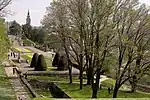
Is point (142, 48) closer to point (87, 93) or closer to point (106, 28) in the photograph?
point (106, 28)

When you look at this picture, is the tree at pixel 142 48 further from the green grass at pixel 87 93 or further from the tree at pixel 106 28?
the green grass at pixel 87 93

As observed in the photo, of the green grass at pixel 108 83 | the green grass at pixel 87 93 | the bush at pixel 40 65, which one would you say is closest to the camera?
the green grass at pixel 87 93

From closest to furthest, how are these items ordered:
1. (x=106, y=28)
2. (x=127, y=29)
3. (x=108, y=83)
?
(x=106, y=28), (x=127, y=29), (x=108, y=83)

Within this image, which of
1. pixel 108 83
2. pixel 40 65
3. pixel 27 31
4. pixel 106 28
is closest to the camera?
pixel 106 28

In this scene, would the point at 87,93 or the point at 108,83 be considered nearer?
the point at 87,93

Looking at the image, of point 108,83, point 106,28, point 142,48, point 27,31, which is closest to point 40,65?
point 108,83

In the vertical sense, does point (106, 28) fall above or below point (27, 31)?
below

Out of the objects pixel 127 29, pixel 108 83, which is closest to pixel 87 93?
pixel 127 29

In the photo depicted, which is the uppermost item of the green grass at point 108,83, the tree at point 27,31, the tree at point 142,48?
the tree at point 27,31

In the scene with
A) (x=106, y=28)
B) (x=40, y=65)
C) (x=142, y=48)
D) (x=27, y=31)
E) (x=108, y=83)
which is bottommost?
(x=108, y=83)

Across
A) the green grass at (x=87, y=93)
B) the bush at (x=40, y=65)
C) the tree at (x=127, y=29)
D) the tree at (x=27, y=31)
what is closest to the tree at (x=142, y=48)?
the tree at (x=127, y=29)

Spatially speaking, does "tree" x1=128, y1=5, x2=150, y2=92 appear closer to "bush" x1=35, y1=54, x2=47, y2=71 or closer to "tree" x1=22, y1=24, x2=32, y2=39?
"bush" x1=35, y1=54, x2=47, y2=71

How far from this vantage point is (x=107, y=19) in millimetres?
20219

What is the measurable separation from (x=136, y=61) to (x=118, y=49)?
310cm
